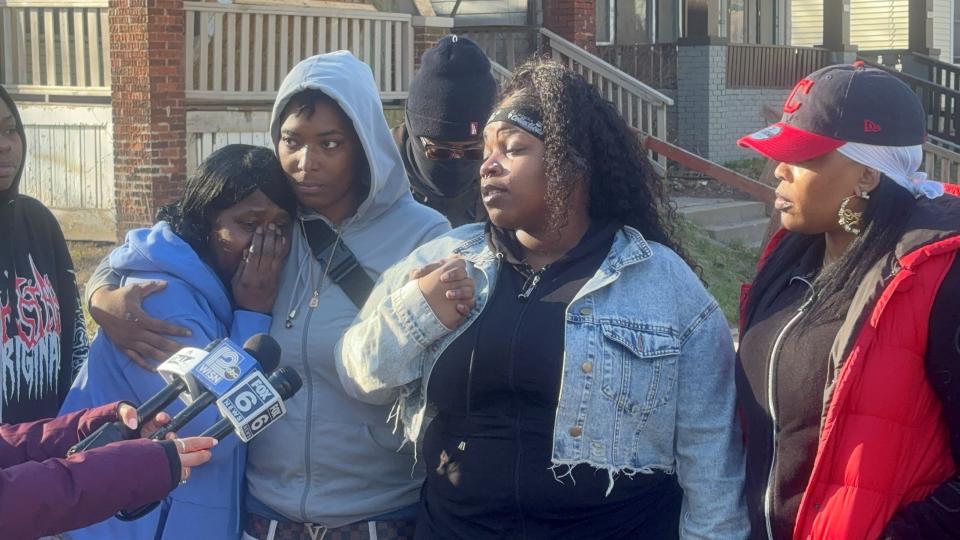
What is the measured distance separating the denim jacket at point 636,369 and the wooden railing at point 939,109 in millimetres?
20194

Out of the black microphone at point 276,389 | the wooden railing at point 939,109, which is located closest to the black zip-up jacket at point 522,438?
the black microphone at point 276,389

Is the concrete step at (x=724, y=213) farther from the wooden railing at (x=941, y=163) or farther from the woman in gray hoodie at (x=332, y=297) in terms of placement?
the woman in gray hoodie at (x=332, y=297)

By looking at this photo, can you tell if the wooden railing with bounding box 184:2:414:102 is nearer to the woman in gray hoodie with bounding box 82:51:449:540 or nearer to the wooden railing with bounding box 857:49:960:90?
the woman in gray hoodie with bounding box 82:51:449:540

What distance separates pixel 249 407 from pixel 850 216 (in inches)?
56.0

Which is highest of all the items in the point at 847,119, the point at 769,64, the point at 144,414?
the point at 769,64

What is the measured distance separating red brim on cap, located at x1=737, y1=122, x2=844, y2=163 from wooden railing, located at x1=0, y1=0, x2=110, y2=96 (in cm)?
973

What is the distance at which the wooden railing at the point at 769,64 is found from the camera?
20.0 meters

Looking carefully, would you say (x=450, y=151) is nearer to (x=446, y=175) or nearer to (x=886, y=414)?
(x=446, y=175)

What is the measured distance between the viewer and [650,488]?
296 cm

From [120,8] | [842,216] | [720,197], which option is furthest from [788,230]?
[720,197]

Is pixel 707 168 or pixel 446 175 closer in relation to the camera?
pixel 446 175

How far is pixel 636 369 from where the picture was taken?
287cm

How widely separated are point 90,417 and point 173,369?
48 centimetres

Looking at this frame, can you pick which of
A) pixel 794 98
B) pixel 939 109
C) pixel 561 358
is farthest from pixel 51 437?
pixel 939 109
